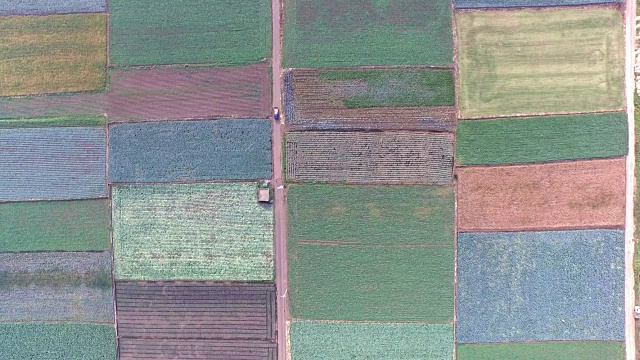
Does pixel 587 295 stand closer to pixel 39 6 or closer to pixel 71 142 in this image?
pixel 71 142

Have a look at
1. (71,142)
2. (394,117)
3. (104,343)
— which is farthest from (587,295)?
(71,142)

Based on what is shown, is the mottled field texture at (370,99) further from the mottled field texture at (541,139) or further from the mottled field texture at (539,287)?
the mottled field texture at (539,287)

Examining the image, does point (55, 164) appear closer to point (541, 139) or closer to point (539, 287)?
point (541, 139)

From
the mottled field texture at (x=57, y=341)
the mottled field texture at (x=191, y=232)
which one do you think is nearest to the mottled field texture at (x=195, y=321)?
the mottled field texture at (x=191, y=232)

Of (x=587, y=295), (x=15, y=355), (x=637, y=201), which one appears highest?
(x=637, y=201)

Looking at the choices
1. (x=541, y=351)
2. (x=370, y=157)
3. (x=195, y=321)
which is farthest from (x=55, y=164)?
(x=541, y=351)
